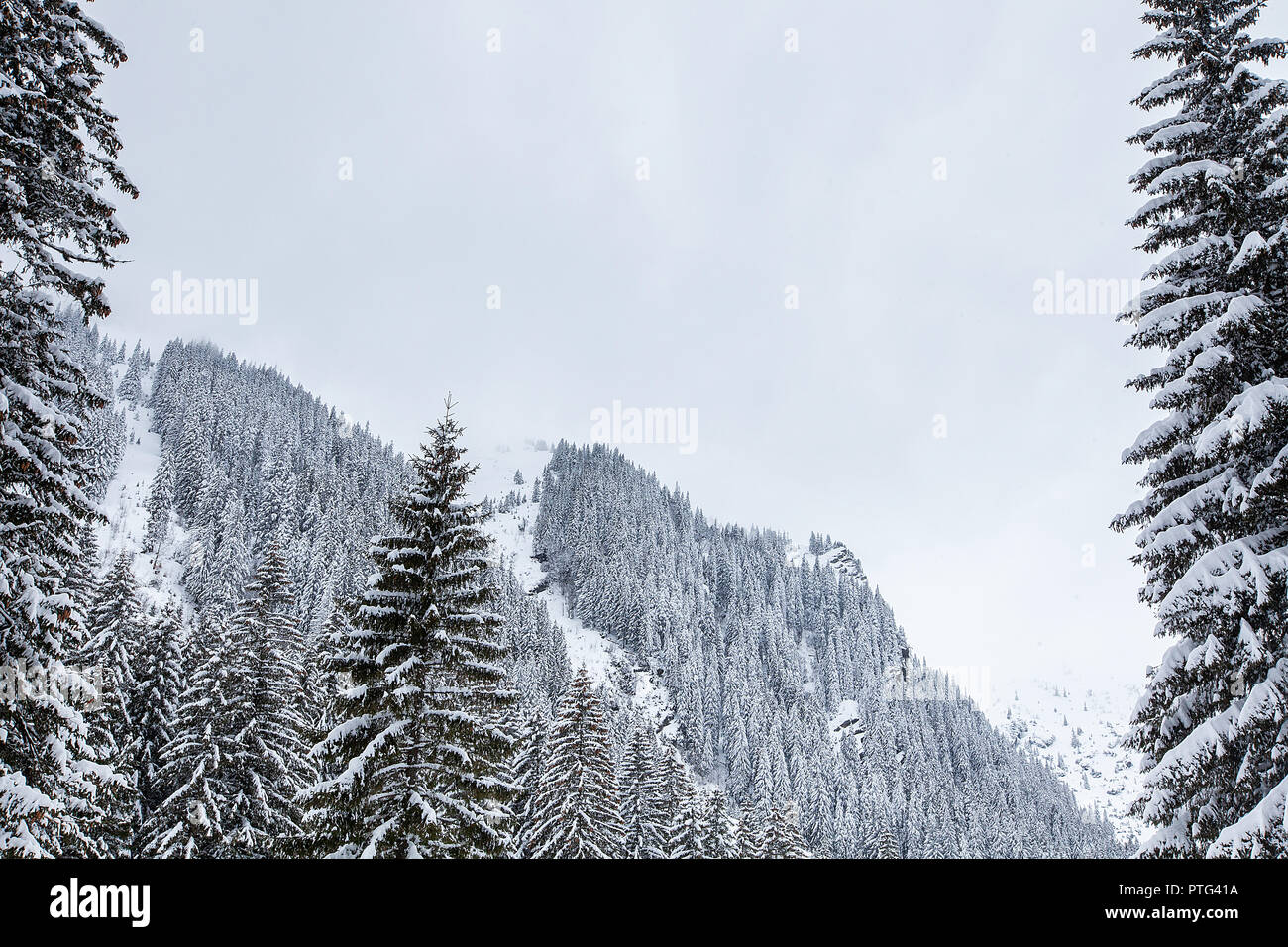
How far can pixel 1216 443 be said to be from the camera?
361 inches

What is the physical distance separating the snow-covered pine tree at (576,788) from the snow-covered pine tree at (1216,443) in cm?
1795

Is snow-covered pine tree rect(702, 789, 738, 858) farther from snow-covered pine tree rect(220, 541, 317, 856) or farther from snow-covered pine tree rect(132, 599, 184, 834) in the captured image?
snow-covered pine tree rect(132, 599, 184, 834)

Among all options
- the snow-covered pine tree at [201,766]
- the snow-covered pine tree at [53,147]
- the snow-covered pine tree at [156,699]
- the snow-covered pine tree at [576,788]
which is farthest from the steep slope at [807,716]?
the snow-covered pine tree at [53,147]

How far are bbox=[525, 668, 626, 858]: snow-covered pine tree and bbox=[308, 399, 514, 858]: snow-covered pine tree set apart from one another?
32.2 ft

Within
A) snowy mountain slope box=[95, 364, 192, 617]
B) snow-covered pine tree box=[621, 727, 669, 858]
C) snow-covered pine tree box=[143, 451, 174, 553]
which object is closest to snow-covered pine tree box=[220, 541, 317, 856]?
snow-covered pine tree box=[621, 727, 669, 858]

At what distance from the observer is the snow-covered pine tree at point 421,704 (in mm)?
13461

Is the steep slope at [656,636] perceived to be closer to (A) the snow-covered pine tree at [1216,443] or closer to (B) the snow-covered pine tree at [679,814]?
(B) the snow-covered pine tree at [679,814]

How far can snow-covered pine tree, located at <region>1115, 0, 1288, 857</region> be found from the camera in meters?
8.88

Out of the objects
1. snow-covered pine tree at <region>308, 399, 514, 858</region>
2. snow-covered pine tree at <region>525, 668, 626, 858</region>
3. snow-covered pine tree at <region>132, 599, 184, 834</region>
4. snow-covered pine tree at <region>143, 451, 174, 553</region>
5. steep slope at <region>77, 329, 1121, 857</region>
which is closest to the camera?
snow-covered pine tree at <region>308, 399, 514, 858</region>

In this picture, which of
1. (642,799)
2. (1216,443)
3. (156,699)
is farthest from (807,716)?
(1216,443)

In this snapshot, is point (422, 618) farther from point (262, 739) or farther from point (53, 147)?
point (262, 739)

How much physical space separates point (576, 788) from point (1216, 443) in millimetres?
21907
